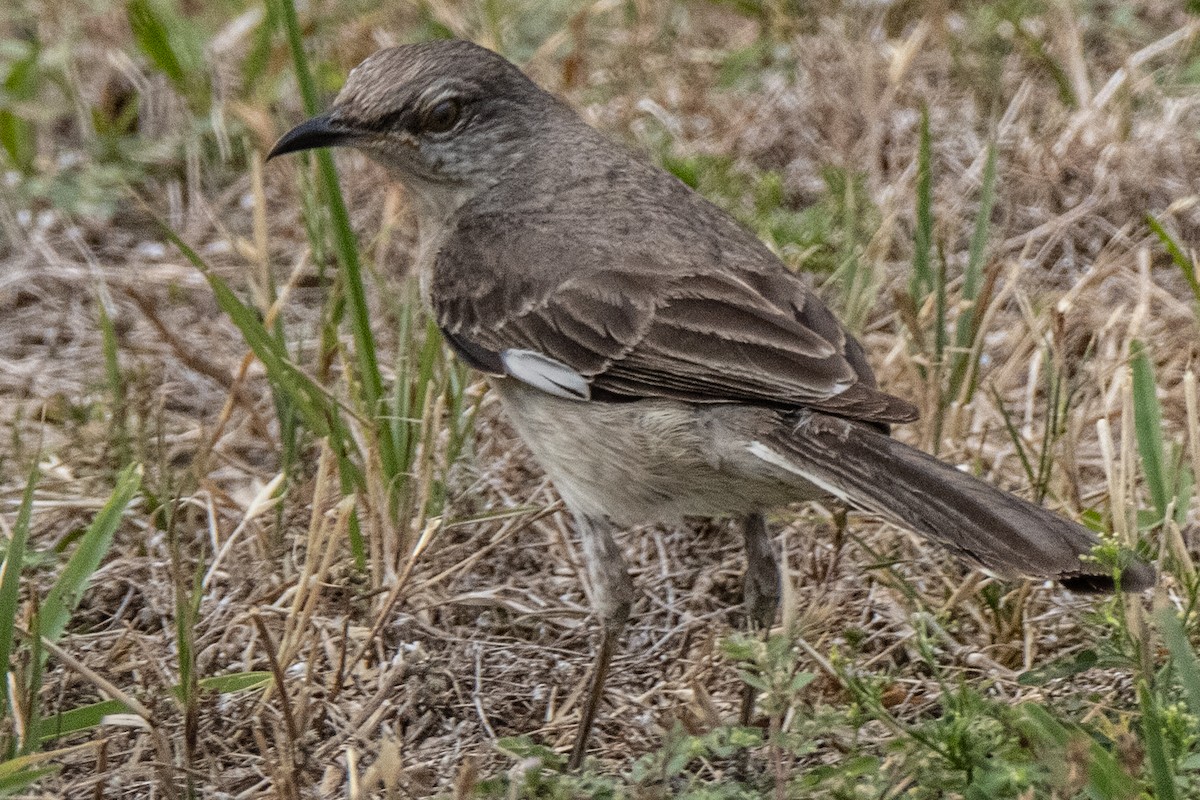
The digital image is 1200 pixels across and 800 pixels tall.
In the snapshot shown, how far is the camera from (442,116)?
17.2ft

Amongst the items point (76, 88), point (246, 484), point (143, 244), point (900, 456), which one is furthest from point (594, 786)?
point (76, 88)

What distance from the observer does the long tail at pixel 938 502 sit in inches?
146

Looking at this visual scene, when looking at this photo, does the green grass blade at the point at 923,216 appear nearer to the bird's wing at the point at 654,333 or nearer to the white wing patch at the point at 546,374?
the bird's wing at the point at 654,333

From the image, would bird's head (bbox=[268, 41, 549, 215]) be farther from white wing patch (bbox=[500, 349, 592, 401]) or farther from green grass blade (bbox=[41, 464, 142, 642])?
Answer: green grass blade (bbox=[41, 464, 142, 642])

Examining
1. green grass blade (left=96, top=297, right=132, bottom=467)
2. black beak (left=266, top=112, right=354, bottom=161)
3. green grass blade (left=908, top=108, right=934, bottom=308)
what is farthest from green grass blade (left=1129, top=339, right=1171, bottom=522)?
green grass blade (left=96, top=297, right=132, bottom=467)

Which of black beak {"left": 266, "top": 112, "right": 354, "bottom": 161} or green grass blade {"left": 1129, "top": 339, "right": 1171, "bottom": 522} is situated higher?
black beak {"left": 266, "top": 112, "right": 354, "bottom": 161}

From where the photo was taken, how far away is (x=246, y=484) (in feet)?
18.7

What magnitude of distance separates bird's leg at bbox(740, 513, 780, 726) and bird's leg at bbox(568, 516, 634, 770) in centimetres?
39

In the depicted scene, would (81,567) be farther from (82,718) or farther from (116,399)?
(116,399)

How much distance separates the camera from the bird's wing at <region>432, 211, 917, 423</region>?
14.3 feet

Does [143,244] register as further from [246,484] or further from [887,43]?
[887,43]

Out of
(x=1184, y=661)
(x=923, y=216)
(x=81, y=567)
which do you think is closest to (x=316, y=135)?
(x=81, y=567)

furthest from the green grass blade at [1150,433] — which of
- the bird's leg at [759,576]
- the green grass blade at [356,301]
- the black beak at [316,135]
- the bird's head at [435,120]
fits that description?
the black beak at [316,135]

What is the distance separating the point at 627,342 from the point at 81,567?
5.26 feet
